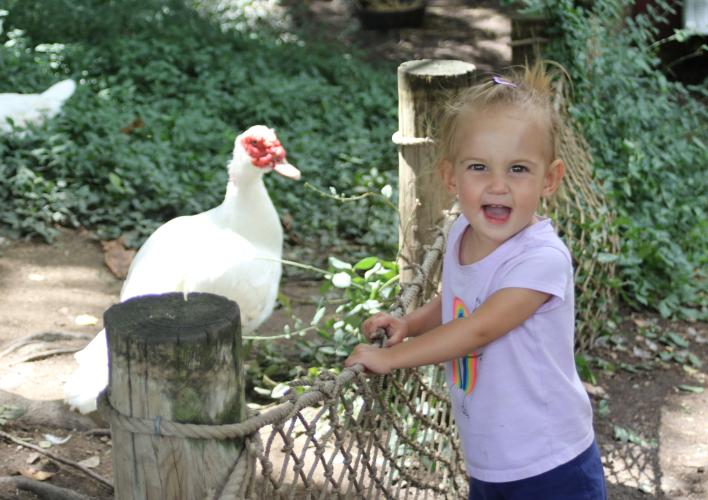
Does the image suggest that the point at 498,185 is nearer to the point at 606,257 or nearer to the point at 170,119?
the point at 606,257

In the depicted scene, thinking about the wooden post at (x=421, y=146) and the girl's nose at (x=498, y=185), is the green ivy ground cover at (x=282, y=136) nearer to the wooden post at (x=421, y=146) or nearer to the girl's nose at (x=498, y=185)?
the wooden post at (x=421, y=146)

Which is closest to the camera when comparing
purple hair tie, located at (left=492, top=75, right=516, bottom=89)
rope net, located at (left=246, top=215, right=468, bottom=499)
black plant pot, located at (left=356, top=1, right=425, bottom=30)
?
rope net, located at (left=246, top=215, right=468, bottom=499)

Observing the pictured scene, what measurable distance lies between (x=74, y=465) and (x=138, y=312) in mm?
1944

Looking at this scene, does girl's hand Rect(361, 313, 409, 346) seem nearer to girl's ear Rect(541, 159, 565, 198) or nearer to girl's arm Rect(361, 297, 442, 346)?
girl's arm Rect(361, 297, 442, 346)

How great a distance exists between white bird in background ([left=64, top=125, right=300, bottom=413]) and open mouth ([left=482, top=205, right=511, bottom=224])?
6.27 ft

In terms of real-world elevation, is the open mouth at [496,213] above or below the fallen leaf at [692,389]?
above

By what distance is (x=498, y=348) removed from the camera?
2061 mm

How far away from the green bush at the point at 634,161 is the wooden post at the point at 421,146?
1.76 meters

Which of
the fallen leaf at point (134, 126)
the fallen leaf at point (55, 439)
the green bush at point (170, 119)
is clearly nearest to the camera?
the fallen leaf at point (55, 439)

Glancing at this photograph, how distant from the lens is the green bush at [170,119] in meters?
5.70

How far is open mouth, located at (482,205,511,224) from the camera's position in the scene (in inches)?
80.3

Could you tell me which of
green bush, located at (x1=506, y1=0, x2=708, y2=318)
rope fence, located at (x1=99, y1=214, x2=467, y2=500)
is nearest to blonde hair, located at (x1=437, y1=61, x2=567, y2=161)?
rope fence, located at (x1=99, y1=214, x2=467, y2=500)

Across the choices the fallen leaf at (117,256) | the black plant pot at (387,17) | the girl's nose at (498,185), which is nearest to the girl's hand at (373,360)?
the girl's nose at (498,185)

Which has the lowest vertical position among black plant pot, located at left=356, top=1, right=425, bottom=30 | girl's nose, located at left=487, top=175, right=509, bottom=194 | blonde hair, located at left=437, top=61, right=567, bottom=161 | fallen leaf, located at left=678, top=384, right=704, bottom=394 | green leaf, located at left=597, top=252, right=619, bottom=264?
fallen leaf, located at left=678, top=384, right=704, bottom=394
